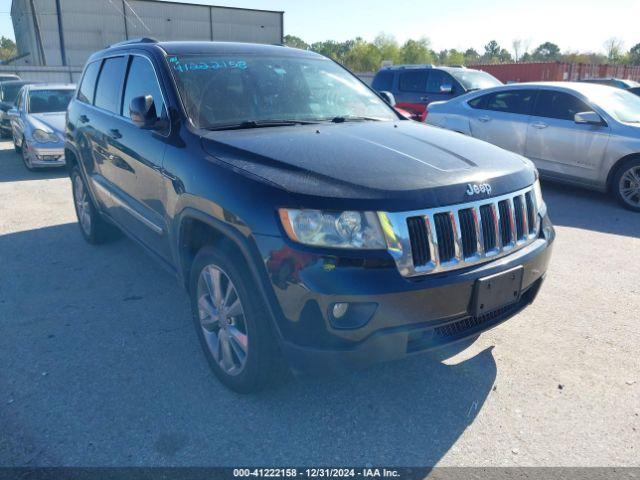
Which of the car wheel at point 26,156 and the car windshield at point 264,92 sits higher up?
the car windshield at point 264,92

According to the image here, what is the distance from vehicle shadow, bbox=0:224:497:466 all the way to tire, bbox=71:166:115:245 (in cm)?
148

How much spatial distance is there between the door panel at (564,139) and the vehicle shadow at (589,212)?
1.25ft

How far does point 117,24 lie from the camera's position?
146ft

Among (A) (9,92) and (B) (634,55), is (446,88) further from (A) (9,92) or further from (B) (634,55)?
(B) (634,55)

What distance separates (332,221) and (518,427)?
1.44m

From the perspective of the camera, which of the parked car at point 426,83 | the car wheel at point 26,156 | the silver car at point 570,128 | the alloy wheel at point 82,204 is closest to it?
the alloy wheel at point 82,204

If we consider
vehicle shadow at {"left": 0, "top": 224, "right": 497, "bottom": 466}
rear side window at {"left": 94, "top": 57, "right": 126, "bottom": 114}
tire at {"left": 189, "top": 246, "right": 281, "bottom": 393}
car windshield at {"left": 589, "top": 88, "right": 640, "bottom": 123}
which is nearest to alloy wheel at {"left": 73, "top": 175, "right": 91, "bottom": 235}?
rear side window at {"left": 94, "top": 57, "right": 126, "bottom": 114}

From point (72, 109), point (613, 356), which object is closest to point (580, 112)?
point (613, 356)

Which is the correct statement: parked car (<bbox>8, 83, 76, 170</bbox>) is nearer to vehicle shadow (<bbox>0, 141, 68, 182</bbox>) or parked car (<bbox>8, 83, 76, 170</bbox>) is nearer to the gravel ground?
vehicle shadow (<bbox>0, 141, 68, 182</bbox>)

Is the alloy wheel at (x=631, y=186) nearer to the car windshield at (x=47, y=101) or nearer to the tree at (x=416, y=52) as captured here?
the car windshield at (x=47, y=101)

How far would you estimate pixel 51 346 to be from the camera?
136 inches

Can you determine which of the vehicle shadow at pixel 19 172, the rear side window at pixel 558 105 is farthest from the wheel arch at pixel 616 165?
the vehicle shadow at pixel 19 172

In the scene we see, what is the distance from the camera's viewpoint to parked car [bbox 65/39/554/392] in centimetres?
229

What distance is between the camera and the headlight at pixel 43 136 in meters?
9.63
